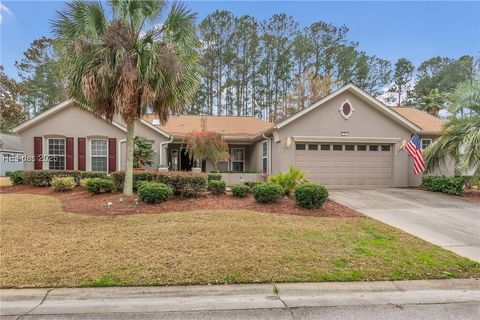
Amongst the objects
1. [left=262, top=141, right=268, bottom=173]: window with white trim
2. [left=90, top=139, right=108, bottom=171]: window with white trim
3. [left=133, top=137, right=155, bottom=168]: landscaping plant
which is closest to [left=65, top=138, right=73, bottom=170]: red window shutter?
[left=90, top=139, right=108, bottom=171]: window with white trim

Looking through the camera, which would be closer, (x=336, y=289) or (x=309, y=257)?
(x=336, y=289)

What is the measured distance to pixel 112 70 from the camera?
9.25 metres

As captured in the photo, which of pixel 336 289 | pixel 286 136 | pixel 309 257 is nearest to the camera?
pixel 336 289

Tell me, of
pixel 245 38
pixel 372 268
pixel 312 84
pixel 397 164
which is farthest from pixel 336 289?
pixel 245 38

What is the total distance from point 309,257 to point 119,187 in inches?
326

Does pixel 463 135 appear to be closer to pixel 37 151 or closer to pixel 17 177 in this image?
pixel 17 177

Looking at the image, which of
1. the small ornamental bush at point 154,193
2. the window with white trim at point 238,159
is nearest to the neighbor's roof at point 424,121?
the window with white trim at point 238,159

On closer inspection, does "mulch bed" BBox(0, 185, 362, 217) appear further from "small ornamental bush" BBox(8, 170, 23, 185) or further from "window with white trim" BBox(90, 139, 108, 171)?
"window with white trim" BBox(90, 139, 108, 171)

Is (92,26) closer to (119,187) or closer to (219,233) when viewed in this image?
(119,187)

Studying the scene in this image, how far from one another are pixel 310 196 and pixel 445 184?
26.9ft

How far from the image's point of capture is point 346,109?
607 inches

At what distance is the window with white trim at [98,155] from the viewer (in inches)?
643

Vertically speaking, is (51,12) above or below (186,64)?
above

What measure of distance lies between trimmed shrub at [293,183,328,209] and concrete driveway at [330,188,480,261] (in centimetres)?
149
